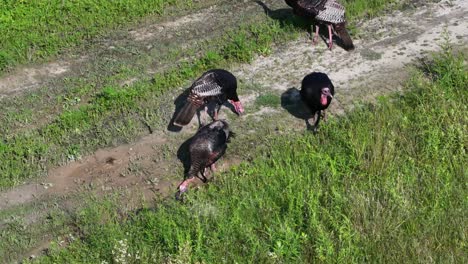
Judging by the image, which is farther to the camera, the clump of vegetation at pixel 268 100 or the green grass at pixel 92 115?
the clump of vegetation at pixel 268 100

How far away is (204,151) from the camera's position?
27.2 ft

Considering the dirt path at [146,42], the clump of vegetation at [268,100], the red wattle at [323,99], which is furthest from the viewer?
the dirt path at [146,42]

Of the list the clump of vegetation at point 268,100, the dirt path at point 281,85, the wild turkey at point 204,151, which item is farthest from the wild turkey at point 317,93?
the wild turkey at point 204,151

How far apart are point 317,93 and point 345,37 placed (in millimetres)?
2387

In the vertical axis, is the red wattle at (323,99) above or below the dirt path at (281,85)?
above

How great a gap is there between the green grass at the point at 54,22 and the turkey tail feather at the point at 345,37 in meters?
3.08

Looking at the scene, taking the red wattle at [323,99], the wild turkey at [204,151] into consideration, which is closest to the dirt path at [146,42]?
the wild turkey at [204,151]

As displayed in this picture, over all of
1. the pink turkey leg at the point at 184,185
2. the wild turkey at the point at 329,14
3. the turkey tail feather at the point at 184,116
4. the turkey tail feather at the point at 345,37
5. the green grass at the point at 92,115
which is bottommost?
the pink turkey leg at the point at 184,185

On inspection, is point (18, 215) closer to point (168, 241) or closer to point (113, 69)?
point (168, 241)

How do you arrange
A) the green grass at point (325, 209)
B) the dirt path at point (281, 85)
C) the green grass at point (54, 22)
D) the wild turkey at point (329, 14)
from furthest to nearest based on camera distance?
the green grass at point (54, 22) → the wild turkey at point (329, 14) → the dirt path at point (281, 85) → the green grass at point (325, 209)

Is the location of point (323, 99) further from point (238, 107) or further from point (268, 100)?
point (238, 107)

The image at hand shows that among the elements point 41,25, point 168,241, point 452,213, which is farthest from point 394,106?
point 41,25

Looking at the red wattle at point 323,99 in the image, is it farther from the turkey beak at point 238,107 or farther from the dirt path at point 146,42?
the dirt path at point 146,42

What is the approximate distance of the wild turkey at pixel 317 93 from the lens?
29.2ft
